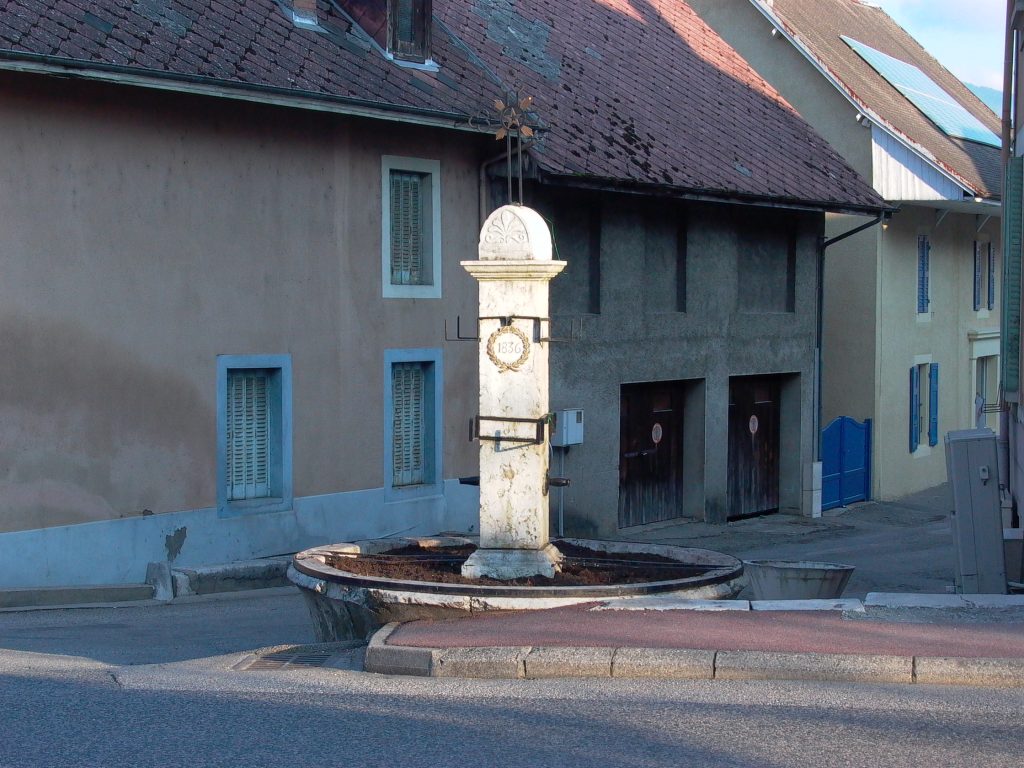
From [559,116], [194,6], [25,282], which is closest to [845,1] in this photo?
[559,116]

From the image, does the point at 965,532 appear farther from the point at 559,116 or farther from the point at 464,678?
the point at 559,116

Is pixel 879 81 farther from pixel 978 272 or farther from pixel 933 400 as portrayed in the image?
pixel 933 400

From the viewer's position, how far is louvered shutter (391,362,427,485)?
15.1 m

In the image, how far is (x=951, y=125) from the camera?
24.7m

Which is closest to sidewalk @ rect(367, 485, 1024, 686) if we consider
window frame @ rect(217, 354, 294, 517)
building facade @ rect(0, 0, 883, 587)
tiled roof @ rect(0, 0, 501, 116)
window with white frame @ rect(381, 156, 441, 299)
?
building facade @ rect(0, 0, 883, 587)

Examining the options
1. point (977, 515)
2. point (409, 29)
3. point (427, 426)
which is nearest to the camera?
point (977, 515)

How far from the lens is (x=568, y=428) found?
16.3 metres

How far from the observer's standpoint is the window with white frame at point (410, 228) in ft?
48.2

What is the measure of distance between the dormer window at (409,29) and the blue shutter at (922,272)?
469 inches

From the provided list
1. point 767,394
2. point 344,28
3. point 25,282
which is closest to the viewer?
point 25,282

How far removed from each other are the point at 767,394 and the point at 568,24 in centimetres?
646

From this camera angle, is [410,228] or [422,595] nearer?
[422,595]

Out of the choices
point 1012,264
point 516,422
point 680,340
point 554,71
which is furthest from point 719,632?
point 554,71

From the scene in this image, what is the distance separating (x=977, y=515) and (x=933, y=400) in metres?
15.2
